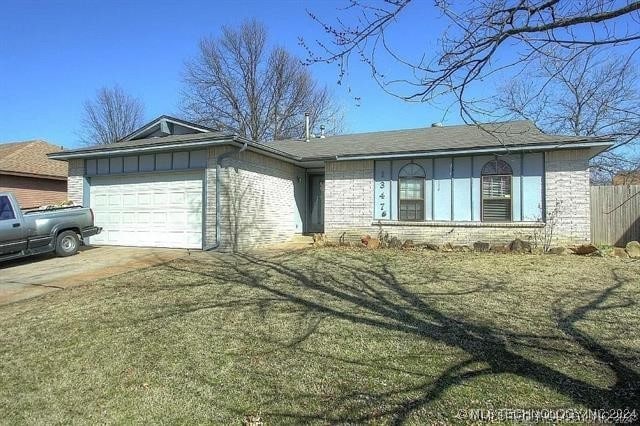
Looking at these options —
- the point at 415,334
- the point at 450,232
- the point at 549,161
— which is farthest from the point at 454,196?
the point at 415,334

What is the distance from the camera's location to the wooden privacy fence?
48.8ft

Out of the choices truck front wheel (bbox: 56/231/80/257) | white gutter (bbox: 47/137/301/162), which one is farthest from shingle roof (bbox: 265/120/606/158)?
truck front wheel (bbox: 56/231/80/257)

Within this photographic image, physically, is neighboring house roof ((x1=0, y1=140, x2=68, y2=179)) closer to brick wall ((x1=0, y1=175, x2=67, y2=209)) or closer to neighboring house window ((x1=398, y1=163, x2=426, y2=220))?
brick wall ((x1=0, y1=175, x2=67, y2=209))

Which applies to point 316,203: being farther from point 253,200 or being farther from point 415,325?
point 415,325

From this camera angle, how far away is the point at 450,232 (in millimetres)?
14672

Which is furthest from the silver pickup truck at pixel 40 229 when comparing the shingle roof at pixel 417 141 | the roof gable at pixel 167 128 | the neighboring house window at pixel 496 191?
the neighboring house window at pixel 496 191

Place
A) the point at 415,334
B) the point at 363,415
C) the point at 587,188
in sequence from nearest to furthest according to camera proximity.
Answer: the point at 363,415
the point at 415,334
the point at 587,188

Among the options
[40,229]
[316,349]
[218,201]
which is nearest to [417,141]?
[218,201]

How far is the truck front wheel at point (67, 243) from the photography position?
1236cm

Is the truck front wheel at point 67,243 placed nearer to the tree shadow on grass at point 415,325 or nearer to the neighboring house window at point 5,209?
the neighboring house window at point 5,209

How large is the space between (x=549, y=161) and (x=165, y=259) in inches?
439

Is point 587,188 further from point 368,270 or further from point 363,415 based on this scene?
point 363,415

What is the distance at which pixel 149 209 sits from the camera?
14.2 meters

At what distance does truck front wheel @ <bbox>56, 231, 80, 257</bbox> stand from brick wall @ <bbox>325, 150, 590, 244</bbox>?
7.84m
